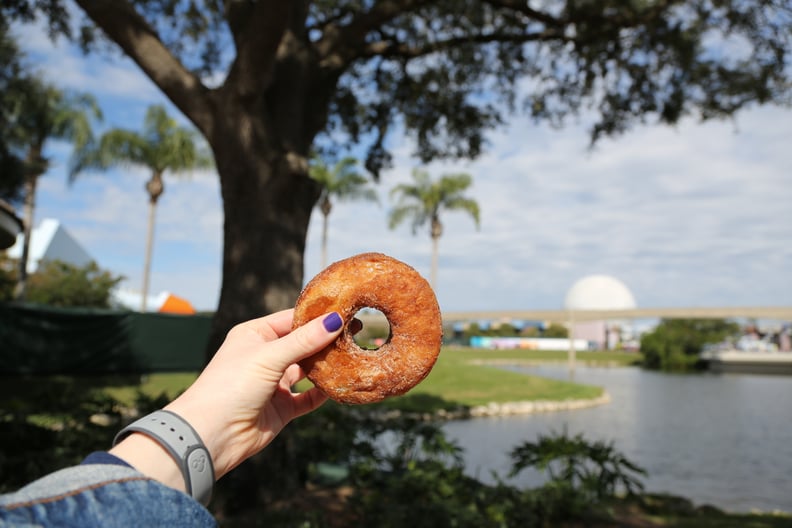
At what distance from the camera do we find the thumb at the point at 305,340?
1.71 m

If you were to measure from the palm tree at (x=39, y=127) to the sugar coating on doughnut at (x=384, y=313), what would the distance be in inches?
655

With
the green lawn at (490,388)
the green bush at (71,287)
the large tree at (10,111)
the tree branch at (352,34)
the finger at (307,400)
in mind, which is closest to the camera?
the finger at (307,400)

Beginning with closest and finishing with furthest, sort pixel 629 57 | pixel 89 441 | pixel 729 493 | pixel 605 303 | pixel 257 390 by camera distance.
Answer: pixel 257 390 < pixel 89 441 < pixel 629 57 < pixel 729 493 < pixel 605 303

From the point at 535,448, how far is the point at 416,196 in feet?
107

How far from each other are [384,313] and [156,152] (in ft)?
91.5

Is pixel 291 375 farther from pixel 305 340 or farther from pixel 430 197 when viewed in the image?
pixel 430 197

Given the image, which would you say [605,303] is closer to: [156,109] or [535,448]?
[156,109]

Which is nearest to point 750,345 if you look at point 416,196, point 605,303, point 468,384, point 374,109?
point 605,303

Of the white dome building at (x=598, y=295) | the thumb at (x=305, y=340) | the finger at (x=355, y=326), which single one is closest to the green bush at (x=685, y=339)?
the white dome building at (x=598, y=295)

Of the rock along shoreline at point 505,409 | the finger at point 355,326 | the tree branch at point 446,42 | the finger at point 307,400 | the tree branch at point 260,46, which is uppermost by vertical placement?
the tree branch at point 446,42

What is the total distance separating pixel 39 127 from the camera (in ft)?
68.1

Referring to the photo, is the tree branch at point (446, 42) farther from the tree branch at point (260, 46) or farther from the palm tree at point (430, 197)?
the palm tree at point (430, 197)

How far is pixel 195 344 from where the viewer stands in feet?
68.0

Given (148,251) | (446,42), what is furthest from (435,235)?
(446,42)
